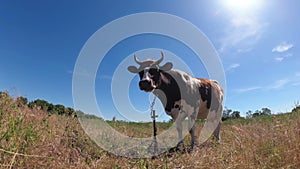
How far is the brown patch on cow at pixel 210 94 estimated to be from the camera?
7.76 m

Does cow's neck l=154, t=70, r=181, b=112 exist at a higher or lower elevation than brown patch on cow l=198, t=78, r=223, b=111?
lower

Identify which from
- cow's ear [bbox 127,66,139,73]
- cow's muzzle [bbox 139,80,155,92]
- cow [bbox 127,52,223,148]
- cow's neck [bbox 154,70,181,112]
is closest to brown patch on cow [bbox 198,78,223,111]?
cow [bbox 127,52,223,148]

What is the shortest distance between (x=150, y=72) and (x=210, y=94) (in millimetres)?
2533

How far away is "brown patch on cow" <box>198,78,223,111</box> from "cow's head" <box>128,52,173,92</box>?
146cm

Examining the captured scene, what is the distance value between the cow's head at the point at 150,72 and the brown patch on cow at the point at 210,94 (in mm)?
1457

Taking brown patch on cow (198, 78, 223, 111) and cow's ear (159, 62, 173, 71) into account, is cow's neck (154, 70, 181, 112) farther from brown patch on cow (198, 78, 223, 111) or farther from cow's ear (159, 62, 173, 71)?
brown patch on cow (198, 78, 223, 111)

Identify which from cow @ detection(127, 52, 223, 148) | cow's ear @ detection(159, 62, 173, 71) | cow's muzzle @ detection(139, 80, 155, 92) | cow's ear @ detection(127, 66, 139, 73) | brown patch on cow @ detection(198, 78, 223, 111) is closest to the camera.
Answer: cow's muzzle @ detection(139, 80, 155, 92)

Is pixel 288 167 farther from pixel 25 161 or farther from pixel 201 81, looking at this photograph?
pixel 201 81

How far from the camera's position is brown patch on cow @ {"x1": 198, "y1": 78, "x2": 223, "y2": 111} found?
25.5 ft

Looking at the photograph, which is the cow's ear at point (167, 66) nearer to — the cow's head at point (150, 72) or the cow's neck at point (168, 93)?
the cow's head at point (150, 72)

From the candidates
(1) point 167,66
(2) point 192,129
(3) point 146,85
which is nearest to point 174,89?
(1) point 167,66

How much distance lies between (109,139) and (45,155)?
2.07m

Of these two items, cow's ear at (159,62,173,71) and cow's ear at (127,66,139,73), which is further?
cow's ear at (127,66,139,73)

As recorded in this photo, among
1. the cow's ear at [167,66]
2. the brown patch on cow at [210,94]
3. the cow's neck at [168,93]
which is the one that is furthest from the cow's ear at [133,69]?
the brown patch on cow at [210,94]
